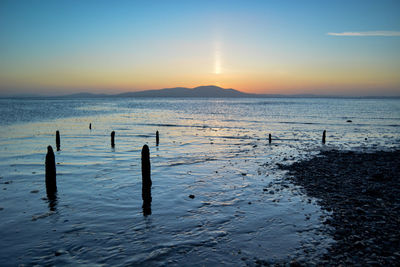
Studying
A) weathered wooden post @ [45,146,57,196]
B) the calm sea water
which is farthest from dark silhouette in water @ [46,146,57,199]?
the calm sea water

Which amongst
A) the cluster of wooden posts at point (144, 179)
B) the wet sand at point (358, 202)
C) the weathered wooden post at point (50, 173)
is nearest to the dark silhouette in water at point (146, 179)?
the cluster of wooden posts at point (144, 179)

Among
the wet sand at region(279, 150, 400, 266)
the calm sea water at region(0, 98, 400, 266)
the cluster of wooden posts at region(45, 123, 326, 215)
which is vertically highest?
the cluster of wooden posts at region(45, 123, 326, 215)

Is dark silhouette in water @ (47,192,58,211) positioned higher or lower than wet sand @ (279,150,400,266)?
lower

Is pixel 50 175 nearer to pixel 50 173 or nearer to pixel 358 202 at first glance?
pixel 50 173

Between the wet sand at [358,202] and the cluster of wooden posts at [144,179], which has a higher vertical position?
the cluster of wooden posts at [144,179]

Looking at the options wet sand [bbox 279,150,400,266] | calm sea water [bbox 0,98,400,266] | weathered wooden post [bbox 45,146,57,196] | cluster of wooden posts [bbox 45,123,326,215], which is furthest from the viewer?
weathered wooden post [bbox 45,146,57,196]

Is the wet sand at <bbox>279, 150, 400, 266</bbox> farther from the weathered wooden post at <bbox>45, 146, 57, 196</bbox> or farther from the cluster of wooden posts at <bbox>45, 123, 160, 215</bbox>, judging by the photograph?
the weathered wooden post at <bbox>45, 146, 57, 196</bbox>

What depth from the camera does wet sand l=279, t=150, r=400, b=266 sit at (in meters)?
8.27

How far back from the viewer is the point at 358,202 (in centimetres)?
1231

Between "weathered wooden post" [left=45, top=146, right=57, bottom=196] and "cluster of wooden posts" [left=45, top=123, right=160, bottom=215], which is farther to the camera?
"weathered wooden post" [left=45, top=146, right=57, bottom=196]

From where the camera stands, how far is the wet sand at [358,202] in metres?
8.27

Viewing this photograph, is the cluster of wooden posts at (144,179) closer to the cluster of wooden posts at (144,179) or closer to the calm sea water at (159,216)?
the cluster of wooden posts at (144,179)

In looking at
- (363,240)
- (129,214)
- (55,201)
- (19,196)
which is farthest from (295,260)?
(19,196)

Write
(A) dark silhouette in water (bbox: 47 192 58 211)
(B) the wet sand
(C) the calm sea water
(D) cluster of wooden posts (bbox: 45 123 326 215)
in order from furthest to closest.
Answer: (D) cluster of wooden posts (bbox: 45 123 326 215) < (A) dark silhouette in water (bbox: 47 192 58 211) < (C) the calm sea water < (B) the wet sand
